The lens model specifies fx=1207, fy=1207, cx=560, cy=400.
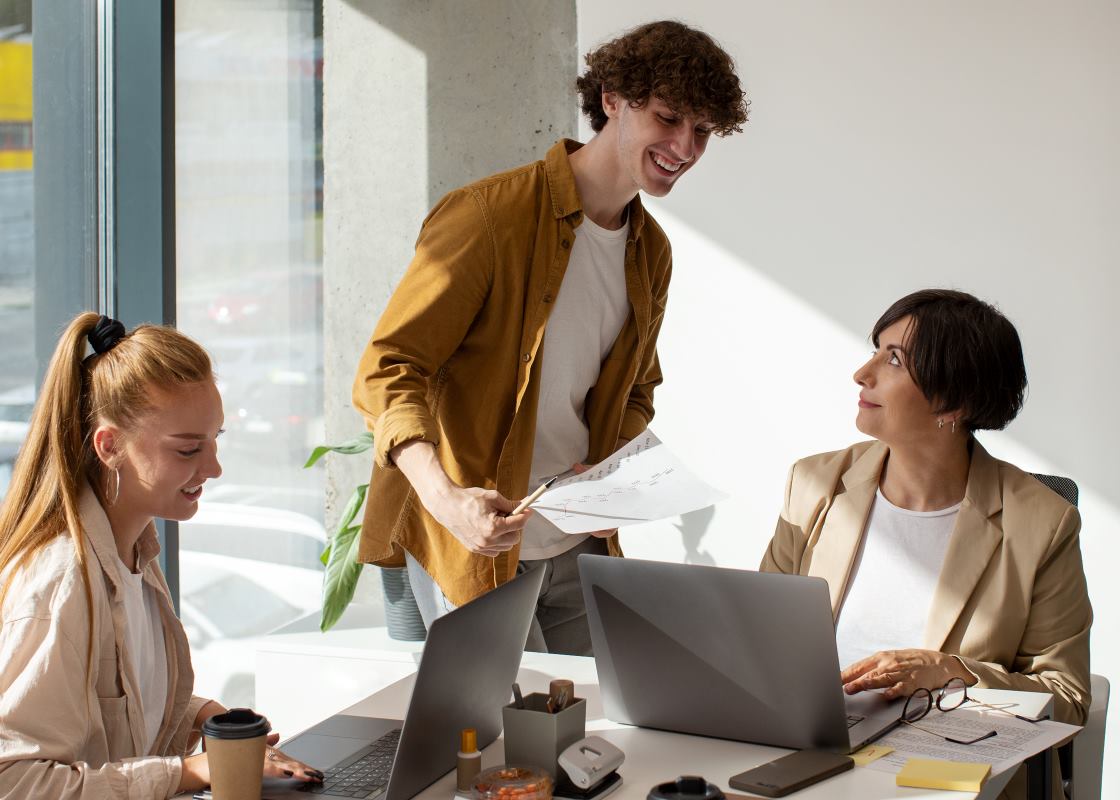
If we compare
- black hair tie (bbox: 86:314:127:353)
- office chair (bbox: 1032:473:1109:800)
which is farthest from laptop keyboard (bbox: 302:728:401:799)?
office chair (bbox: 1032:473:1109:800)

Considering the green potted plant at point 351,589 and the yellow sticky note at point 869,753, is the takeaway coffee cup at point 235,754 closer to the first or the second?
the yellow sticky note at point 869,753

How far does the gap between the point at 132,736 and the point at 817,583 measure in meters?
0.94

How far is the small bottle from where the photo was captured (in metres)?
1.47

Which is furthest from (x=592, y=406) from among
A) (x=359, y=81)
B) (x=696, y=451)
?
(x=359, y=81)

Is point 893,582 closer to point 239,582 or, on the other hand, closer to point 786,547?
point 786,547

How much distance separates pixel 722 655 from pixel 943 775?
308mm

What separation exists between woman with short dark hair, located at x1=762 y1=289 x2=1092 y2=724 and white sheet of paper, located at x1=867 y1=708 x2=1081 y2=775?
0.77 feet

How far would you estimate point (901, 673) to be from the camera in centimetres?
178

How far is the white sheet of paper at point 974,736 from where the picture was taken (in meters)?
1.55

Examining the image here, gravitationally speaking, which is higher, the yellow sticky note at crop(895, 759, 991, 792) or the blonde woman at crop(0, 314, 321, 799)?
the blonde woman at crop(0, 314, 321, 799)

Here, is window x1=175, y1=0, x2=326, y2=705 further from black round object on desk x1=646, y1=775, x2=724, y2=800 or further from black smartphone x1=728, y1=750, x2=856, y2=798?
black round object on desk x1=646, y1=775, x2=724, y2=800

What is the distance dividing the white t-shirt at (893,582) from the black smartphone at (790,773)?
559 mm

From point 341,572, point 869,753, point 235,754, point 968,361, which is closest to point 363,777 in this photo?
point 235,754

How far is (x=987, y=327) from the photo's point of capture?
7.27 ft
